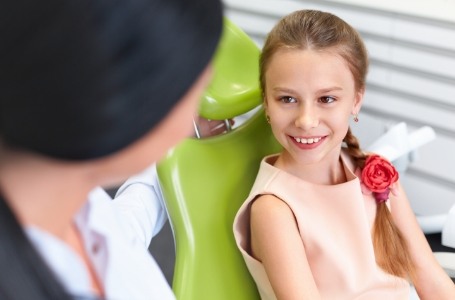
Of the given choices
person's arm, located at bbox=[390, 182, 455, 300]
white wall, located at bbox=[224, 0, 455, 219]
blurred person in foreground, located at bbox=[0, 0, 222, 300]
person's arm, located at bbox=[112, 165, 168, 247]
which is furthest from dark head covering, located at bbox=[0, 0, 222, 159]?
white wall, located at bbox=[224, 0, 455, 219]

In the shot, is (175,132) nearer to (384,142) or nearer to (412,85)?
(384,142)

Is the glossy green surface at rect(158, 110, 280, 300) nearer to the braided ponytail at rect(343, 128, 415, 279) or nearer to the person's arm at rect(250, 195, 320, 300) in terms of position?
the person's arm at rect(250, 195, 320, 300)

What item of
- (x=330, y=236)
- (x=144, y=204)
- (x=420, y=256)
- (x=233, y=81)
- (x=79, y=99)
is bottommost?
(x=420, y=256)

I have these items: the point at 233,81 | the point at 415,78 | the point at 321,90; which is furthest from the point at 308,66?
the point at 415,78

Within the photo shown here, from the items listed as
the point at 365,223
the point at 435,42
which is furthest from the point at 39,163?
the point at 435,42

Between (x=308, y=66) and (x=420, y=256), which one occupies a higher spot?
(x=308, y=66)

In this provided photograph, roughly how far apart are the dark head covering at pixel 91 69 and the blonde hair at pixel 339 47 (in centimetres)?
76

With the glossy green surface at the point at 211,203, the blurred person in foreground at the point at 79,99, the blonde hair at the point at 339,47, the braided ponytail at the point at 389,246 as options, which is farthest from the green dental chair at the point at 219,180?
the blurred person in foreground at the point at 79,99

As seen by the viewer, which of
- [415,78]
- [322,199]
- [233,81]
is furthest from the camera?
[415,78]

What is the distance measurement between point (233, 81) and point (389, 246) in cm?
45

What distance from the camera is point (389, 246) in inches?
53.4

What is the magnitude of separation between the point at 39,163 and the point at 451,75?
5.44 ft

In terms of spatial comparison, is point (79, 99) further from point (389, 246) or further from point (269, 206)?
point (389, 246)

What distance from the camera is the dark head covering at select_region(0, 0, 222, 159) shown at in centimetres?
45
